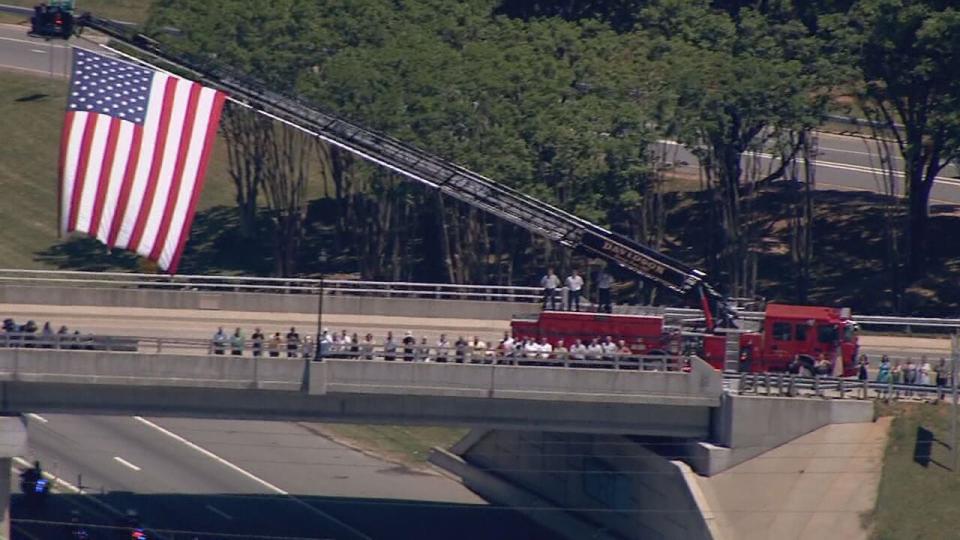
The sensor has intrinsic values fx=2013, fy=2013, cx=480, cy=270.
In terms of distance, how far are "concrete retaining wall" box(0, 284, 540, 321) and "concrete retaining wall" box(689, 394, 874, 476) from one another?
1179cm

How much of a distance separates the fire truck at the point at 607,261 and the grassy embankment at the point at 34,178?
16.1 meters

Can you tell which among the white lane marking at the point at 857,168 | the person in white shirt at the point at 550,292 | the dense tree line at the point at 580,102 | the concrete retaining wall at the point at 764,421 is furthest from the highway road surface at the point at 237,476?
the white lane marking at the point at 857,168

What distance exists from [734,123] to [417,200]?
1194 centimetres

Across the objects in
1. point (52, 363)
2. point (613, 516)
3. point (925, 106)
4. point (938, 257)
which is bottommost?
point (613, 516)

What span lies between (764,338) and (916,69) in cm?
1692

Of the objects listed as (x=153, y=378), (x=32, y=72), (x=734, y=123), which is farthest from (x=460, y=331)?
(x=32, y=72)

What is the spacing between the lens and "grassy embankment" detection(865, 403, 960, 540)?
50.4 metres

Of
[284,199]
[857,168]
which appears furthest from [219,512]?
[857,168]

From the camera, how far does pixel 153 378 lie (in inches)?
2030

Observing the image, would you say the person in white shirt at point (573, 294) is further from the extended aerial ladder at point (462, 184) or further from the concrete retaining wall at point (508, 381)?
the concrete retaining wall at point (508, 381)

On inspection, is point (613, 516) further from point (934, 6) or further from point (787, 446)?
point (934, 6)

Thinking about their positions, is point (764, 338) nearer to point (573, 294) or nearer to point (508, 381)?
point (573, 294)

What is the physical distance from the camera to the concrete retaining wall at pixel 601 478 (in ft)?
174

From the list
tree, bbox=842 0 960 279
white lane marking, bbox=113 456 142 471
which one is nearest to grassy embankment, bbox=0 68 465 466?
white lane marking, bbox=113 456 142 471
